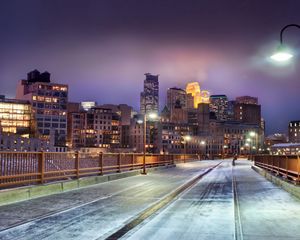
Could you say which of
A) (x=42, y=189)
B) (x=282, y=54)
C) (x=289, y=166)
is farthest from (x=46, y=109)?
(x=282, y=54)

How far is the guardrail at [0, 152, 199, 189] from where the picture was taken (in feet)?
51.1

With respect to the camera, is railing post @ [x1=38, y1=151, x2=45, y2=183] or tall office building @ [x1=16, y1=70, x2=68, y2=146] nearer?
railing post @ [x1=38, y1=151, x2=45, y2=183]

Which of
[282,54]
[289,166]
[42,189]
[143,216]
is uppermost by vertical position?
[282,54]

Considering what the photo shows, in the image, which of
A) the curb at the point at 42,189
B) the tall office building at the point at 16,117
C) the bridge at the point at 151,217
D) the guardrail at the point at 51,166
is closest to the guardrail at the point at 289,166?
the bridge at the point at 151,217

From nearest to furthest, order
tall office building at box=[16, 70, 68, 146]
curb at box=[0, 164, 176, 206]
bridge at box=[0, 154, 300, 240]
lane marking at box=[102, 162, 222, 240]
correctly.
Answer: lane marking at box=[102, 162, 222, 240], bridge at box=[0, 154, 300, 240], curb at box=[0, 164, 176, 206], tall office building at box=[16, 70, 68, 146]

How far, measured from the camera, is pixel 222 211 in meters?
12.8

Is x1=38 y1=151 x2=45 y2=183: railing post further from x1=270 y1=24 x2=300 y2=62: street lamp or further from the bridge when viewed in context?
x1=270 y1=24 x2=300 y2=62: street lamp

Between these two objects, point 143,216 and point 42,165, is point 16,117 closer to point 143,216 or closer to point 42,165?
point 42,165

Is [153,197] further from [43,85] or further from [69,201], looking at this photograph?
[43,85]

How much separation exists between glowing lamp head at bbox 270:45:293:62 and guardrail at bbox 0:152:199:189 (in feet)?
33.3

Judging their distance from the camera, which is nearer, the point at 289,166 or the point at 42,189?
the point at 42,189

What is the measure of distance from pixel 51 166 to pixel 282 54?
11366mm

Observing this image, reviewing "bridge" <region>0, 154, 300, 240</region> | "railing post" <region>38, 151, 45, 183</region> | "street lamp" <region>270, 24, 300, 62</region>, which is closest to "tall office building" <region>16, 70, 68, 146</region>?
"railing post" <region>38, 151, 45, 183</region>

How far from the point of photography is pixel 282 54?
14.6 meters
